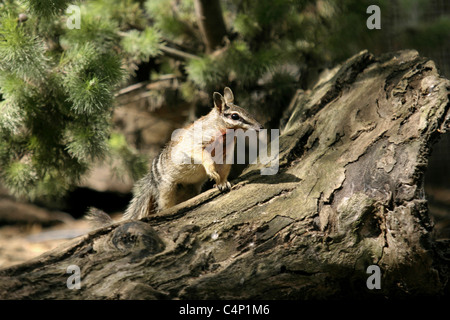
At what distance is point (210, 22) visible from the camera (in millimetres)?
3004

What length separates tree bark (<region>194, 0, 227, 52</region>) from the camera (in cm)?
298

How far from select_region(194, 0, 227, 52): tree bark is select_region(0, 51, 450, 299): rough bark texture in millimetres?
1441

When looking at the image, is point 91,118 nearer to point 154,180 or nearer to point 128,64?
point 154,180

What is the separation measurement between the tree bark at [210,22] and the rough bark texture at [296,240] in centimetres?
144

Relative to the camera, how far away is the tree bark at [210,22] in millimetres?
2979

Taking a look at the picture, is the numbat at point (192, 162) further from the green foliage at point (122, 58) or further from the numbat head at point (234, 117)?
the green foliage at point (122, 58)

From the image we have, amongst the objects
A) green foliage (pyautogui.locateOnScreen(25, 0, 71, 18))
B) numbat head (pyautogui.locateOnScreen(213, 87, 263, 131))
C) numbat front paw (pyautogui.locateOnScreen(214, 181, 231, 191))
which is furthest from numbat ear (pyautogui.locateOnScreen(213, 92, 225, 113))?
green foliage (pyautogui.locateOnScreen(25, 0, 71, 18))

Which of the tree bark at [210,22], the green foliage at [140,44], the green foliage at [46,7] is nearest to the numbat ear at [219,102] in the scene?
the green foliage at [140,44]

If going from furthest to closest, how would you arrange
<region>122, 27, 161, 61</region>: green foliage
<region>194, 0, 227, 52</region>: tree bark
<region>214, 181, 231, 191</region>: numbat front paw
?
<region>194, 0, 227, 52</region>: tree bark < <region>122, 27, 161, 61</region>: green foliage < <region>214, 181, 231, 191</region>: numbat front paw

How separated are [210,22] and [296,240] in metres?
1.83

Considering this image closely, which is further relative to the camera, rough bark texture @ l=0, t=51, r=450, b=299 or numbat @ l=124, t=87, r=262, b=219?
numbat @ l=124, t=87, r=262, b=219

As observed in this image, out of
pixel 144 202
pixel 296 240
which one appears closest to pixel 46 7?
pixel 144 202

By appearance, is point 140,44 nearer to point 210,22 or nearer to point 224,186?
point 210,22

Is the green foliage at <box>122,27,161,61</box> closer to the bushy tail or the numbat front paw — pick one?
the bushy tail
